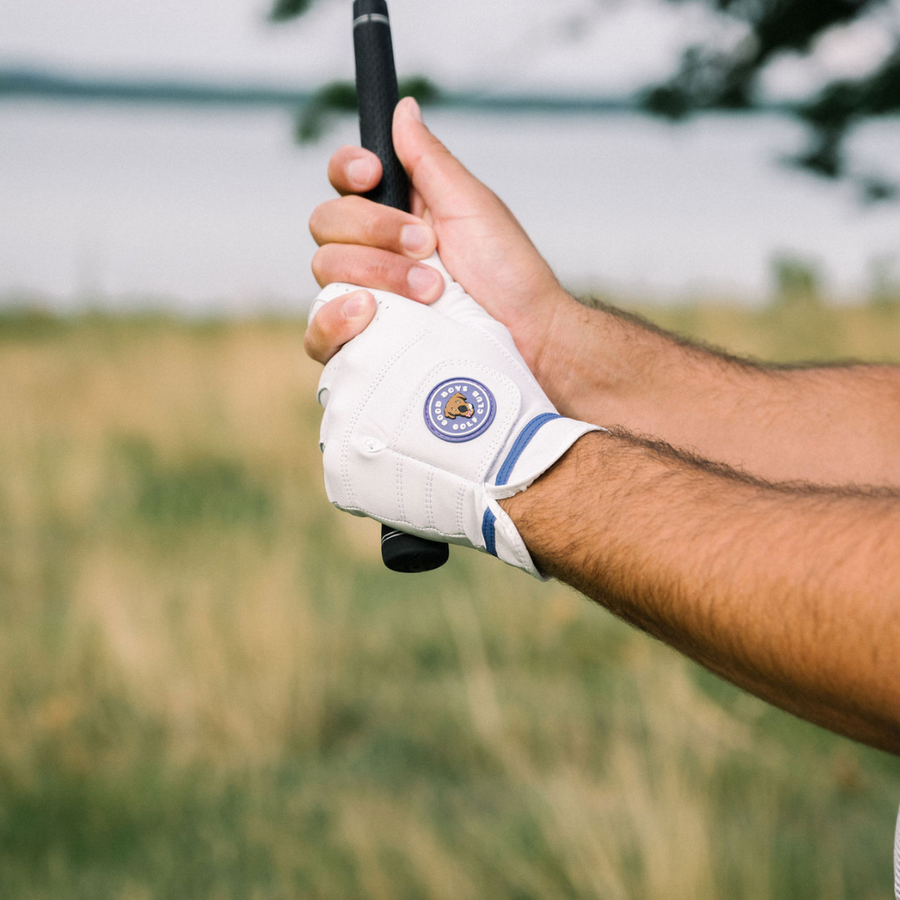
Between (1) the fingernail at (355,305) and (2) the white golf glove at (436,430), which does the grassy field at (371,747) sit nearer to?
(2) the white golf glove at (436,430)

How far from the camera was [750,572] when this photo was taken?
125 centimetres

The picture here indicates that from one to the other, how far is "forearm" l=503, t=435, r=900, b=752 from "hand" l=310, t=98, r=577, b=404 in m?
0.78

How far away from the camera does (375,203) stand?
2.08m

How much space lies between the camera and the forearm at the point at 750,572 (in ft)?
3.79

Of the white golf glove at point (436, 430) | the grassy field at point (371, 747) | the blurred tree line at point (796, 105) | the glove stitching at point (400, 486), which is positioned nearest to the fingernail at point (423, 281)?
the white golf glove at point (436, 430)

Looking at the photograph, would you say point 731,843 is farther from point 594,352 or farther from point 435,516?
point 435,516

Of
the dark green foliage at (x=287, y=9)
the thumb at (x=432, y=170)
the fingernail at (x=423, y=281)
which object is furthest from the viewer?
the dark green foliage at (x=287, y=9)

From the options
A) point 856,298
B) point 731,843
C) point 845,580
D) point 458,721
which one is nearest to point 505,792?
point 458,721

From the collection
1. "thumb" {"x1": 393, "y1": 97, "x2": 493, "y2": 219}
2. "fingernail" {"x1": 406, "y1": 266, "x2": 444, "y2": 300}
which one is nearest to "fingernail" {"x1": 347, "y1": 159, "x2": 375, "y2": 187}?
"thumb" {"x1": 393, "y1": 97, "x2": 493, "y2": 219}

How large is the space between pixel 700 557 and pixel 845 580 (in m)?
0.20

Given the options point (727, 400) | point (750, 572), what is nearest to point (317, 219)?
point (727, 400)

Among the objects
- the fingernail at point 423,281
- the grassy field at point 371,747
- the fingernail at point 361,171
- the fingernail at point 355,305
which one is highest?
the fingernail at point 361,171

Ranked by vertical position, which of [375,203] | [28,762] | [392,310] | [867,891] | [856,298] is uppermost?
[375,203]

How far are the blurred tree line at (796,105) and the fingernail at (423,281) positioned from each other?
316 centimetres
